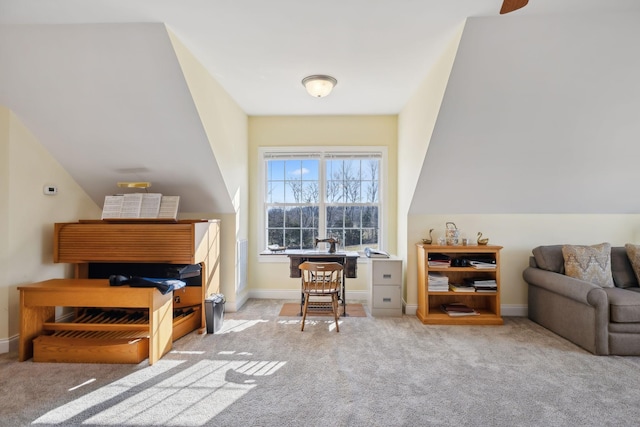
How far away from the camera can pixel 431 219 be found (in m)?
4.19

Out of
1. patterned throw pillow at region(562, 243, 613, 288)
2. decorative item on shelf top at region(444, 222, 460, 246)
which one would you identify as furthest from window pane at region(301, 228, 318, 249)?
patterned throw pillow at region(562, 243, 613, 288)

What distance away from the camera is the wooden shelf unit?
3788 millimetres

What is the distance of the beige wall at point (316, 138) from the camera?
4840 mm

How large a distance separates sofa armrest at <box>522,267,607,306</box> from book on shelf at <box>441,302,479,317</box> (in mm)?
806

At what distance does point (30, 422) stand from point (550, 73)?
470cm

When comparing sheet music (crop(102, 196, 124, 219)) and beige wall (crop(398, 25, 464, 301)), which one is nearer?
beige wall (crop(398, 25, 464, 301))

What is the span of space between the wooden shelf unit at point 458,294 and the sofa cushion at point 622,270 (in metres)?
1.24

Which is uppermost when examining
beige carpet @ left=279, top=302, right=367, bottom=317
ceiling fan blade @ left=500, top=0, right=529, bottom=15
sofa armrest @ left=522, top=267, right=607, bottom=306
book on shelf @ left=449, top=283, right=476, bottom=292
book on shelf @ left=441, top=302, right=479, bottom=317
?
ceiling fan blade @ left=500, top=0, right=529, bottom=15

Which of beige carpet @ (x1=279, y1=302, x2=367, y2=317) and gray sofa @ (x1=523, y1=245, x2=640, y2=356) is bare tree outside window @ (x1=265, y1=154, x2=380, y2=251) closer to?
beige carpet @ (x1=279, y1=302, x2=367, y2=317)

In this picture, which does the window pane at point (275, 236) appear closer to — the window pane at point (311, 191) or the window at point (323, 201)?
the window at point (323, 201)

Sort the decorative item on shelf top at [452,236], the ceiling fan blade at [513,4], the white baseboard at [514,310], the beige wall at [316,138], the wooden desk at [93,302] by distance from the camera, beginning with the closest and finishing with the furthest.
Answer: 1. the ceiling fan blade at [513,4]
2. the wooden desk at [93,302]
3. the decorative item on shelf top at [452,236]
4. the white baseboard at [514,310]
5. the beige wall at [316,138]

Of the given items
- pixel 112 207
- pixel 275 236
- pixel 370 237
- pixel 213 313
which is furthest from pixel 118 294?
pixel 370 237

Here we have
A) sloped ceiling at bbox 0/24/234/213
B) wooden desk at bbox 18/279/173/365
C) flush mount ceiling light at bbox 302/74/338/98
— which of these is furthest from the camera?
flush mount ceiling light at bbox 302/74/338/98

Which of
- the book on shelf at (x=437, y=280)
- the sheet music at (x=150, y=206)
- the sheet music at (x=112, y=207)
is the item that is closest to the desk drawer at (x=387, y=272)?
the book on shelf at (x=437, y=280)
